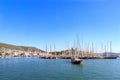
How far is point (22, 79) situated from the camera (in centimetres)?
4656

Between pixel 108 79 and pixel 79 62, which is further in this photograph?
pixel 79 62

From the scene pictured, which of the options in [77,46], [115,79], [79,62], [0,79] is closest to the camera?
[0,79]

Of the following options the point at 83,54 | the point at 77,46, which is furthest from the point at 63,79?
the point at 83,54

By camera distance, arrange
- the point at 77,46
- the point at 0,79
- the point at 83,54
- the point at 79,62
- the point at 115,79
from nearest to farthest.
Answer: the point at 0,79 < the point at 115,79 < the point at 79,62 < the point at 77,46 < the point at 83,54

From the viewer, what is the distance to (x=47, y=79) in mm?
46750

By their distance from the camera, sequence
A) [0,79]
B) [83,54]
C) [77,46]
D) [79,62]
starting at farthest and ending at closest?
[83,54], [77,46], [79,62], [0,79]

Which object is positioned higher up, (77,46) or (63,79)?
(77,46)

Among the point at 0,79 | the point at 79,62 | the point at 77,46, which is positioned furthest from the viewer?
the point at 77,46

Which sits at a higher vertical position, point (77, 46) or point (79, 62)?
point (77, 46)

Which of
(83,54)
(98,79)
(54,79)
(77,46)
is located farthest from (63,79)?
(83,54)

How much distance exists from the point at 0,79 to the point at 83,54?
517 feet

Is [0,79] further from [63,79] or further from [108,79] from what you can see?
[108,79]

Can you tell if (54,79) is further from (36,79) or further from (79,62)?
(79,62)

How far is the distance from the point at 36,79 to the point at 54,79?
452cm
